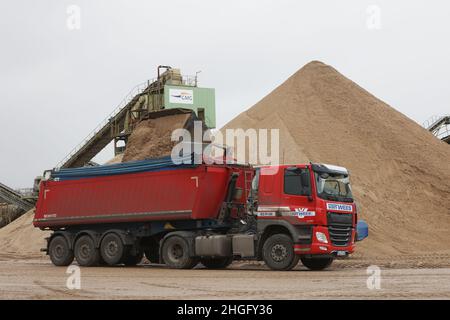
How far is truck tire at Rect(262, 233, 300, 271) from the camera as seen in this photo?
1942cm

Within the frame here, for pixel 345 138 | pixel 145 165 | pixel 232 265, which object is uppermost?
pixel 345 138

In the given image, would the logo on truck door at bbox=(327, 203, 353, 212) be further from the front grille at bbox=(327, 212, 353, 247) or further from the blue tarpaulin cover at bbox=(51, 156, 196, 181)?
the blue tarpaulin cover at bbox=(51, 156, 196, 181)

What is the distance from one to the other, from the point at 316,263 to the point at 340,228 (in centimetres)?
171

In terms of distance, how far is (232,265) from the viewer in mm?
23938

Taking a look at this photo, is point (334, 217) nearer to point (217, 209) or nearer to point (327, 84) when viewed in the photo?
point (217, 209)

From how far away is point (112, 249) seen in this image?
23109 mm

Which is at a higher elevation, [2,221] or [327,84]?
[327,84]

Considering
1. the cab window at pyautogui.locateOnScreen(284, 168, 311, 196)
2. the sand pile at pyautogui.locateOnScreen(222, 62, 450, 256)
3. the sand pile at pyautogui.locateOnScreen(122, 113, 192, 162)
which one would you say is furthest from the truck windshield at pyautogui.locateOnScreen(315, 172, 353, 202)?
the sand pile at pyautogui.locateOnScreen(122, 113, 192, 162)

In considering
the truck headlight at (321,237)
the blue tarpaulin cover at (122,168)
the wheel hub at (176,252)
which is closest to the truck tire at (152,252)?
the wheel hub at (176,252)

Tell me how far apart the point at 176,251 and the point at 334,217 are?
16.8 feet

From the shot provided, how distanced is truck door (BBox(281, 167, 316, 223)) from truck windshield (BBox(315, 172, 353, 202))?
0.30m

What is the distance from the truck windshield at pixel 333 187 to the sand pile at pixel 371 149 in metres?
7.84

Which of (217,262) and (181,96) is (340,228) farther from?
(181,96)
